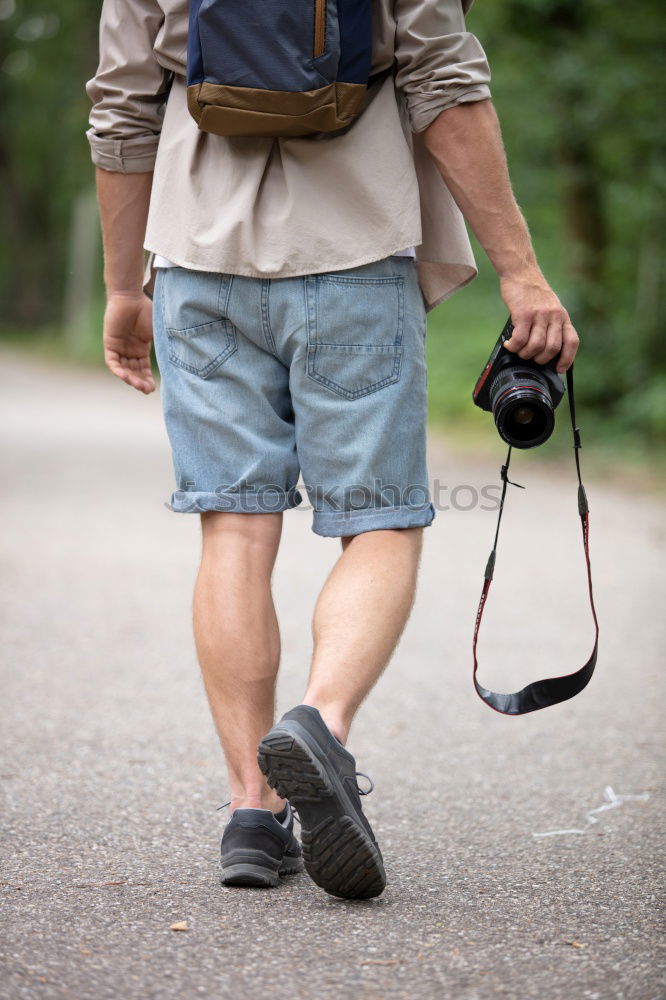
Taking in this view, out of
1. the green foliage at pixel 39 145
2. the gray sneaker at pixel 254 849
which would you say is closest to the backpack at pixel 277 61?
the gray sneaker at pixel 254 849

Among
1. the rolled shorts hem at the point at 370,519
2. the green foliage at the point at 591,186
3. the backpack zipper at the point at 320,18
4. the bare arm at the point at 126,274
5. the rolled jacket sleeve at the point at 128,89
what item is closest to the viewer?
the backpack zipper at the point at 320,18

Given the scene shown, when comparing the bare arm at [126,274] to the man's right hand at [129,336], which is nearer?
the bare arm at [126,274]

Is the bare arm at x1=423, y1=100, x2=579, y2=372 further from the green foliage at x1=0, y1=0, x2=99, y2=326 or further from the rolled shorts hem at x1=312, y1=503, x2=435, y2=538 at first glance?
the green foliage at x1=0, y1=0, x2=99, y2=326

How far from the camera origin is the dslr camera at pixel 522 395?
2475 mm

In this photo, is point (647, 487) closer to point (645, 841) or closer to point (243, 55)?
point (645, 841)

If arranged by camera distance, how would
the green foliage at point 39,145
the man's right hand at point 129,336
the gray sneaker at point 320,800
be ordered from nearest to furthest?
1. the gray sneaker at point 320,800
2. the man's right hand at point 129,336
3. the green foliage at point 39,145

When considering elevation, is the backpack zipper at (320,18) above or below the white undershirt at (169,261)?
above

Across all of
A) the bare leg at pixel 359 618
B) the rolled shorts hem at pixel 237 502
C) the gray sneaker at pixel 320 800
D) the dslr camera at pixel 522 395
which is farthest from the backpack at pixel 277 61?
the gray sneaker at pixel 320 800

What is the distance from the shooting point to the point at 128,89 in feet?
8.89

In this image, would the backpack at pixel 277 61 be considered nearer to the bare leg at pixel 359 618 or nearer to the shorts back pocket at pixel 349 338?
the shorts back pocket at pixel 349 338

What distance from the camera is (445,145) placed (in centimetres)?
251

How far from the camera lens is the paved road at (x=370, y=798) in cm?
209

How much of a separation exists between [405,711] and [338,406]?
1.81 meters

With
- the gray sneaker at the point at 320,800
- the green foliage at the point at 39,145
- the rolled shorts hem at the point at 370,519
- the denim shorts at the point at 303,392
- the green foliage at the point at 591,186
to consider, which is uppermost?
the denim shorts at the point at 303,392
